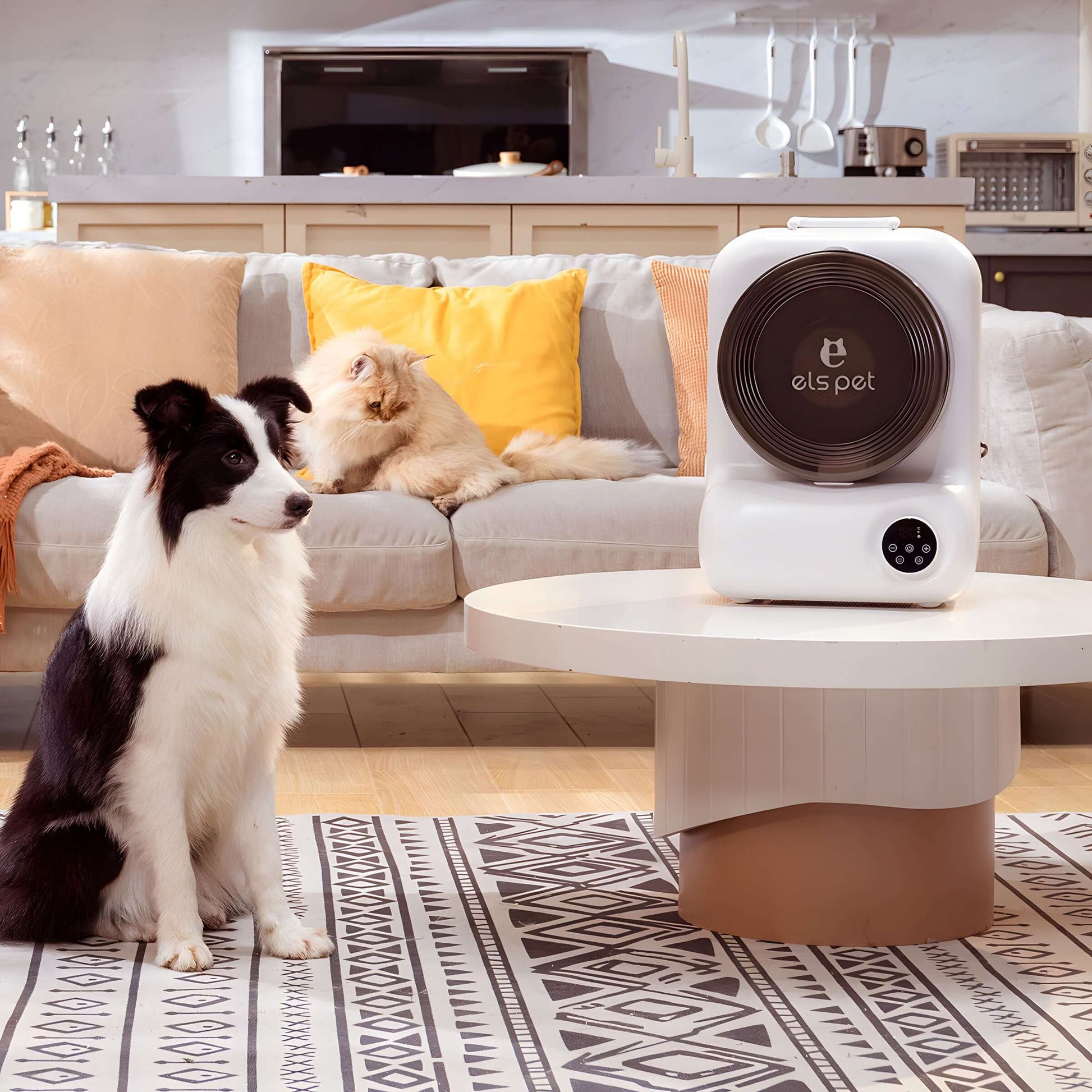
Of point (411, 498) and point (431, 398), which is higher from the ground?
point (431, 398)

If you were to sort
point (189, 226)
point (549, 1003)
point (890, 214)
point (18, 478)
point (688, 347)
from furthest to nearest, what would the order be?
point (890, 214) < point (189, 226) < point (688, 347) < point (18, 478) < point (549, 1003)

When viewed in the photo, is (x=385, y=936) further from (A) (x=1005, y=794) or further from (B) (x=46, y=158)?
(B) (x=46, y=158)

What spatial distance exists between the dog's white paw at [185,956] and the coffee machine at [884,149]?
5.82 metres

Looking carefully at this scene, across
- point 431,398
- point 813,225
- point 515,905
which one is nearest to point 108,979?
point 515,905

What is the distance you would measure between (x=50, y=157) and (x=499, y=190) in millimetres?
3031

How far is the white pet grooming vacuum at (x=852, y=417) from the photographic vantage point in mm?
1599

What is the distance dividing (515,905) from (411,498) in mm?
1041

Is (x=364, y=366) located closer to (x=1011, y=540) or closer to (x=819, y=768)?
(x=1011, y=540)

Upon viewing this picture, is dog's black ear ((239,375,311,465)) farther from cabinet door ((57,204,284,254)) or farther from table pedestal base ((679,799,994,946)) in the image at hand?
cabinet door ((57,204,284,254))

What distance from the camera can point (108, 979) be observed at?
158 centimetres

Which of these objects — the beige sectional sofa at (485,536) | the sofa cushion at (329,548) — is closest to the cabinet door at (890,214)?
the beige sectional sofa at (485,536)

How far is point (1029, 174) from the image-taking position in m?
6.68

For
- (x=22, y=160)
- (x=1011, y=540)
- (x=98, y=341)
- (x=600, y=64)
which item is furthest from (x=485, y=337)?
(x=22, y=160)

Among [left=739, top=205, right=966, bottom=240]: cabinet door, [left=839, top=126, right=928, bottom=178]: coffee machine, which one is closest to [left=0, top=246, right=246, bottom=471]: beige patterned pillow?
[left=739, top=205, right=966, bottom=240]: cabinet door
